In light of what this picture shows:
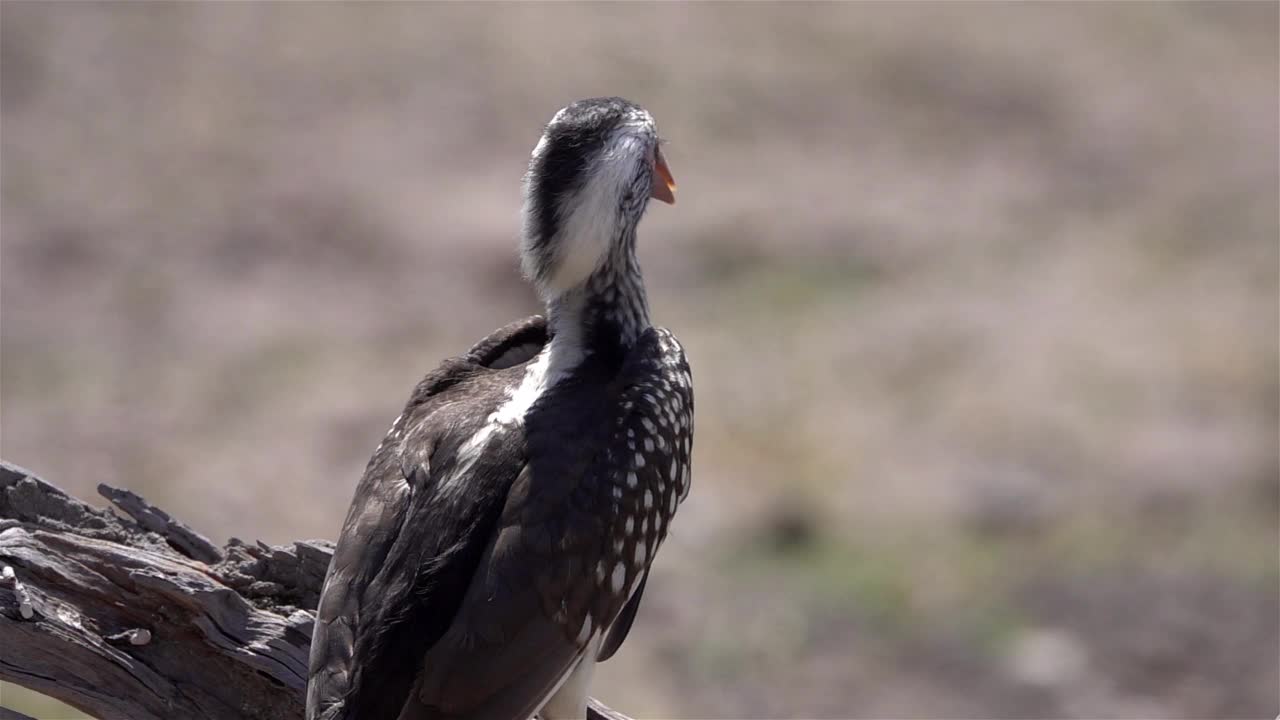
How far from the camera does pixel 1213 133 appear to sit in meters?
17.8

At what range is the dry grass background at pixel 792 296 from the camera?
10344 mm

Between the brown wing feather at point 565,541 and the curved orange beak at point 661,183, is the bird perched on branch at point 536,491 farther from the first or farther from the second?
the curved orange beak at point 661,183

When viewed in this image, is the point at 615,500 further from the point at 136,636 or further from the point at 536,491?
the point at 136,636

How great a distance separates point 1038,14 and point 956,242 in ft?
18.9

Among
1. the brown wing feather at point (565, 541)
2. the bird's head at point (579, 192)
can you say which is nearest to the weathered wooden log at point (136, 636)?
the brown wing feather at point (565, 541)

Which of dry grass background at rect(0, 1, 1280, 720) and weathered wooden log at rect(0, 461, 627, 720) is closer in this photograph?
weathered wooden log at rect(0, 461, 627, 720)

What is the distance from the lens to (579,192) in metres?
5.22

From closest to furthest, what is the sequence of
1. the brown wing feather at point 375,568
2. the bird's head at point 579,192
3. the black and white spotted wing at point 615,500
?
1. the brown wing feather at point 375,568
2. the black and white spotted wing at point 615,500
3. the bird's head at point 579,192

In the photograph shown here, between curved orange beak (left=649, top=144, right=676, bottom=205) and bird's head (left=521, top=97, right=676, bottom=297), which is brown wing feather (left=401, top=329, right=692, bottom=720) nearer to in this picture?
bird's head (left=521, top=97, right=676, bottom=297)

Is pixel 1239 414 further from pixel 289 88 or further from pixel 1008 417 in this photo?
pixel 289 88

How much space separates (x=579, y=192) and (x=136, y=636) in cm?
201

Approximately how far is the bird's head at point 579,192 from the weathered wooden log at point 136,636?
1.42 meters

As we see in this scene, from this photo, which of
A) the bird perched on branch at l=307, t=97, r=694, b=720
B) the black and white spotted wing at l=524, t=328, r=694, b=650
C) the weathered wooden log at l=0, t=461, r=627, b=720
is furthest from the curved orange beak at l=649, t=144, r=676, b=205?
the weathered wooden log at l=0, t=461, r=627, b=720

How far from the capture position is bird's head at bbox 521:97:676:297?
523 centimetres
